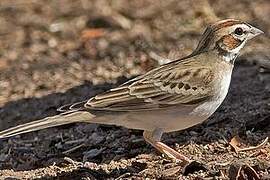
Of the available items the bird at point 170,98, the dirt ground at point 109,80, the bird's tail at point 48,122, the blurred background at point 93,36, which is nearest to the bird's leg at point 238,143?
the dirt ground at point 109,80

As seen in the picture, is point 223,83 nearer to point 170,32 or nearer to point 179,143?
point 179,143

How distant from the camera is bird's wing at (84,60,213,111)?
7.28m

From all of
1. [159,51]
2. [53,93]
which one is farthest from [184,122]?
[159,51]

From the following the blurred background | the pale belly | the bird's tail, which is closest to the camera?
the bird's tail

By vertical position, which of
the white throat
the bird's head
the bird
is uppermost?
the bird's head

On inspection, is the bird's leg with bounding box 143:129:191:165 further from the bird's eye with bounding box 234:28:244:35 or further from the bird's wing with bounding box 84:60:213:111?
the bird's eye with bounding box 234:28:244:35

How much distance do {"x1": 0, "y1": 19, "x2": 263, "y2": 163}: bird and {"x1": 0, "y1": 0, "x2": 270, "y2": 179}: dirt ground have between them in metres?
0.37

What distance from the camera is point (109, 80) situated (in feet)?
35.0

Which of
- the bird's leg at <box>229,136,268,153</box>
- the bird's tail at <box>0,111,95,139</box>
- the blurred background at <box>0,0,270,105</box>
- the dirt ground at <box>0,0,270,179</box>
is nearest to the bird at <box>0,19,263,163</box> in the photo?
the bird's tail at <box>0,111,95,139</box>

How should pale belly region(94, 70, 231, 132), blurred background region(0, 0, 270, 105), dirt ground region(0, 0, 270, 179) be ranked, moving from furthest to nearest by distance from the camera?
blurred background region(0, 0, 270, 105) < dirt ground region(0, 0, 270, 179) < pale belly region(94, 70, 231, 132)

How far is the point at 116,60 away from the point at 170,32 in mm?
1120

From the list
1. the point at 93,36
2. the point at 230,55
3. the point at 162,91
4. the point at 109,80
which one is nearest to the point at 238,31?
the point at 230,55

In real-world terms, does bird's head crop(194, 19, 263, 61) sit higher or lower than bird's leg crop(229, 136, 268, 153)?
higher

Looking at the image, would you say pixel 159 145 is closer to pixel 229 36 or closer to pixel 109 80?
pixel 229 36
